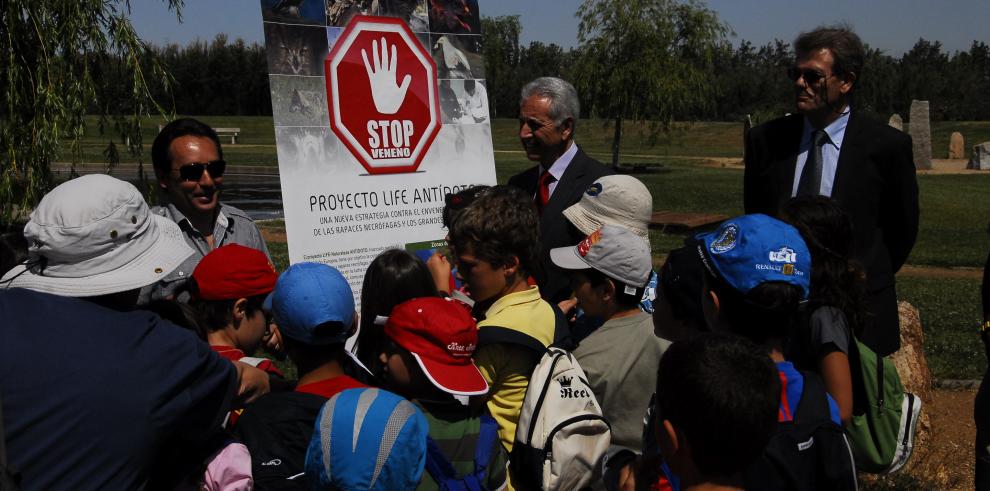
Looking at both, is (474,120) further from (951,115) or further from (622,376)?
(951,115)

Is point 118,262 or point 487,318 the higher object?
point 118,262

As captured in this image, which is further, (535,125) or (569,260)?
(535,125)

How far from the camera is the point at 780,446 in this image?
2.22 m

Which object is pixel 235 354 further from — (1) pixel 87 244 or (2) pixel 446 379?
(1) pixel 87 244

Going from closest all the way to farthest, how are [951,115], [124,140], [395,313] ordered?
[395,313] < [124,140] < [951,115]

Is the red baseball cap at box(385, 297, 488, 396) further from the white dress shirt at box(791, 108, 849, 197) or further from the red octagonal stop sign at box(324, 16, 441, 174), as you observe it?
the white dress shirt at box(791, 108, 849, 197)

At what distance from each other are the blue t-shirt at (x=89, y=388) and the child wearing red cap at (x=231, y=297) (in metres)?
0.89

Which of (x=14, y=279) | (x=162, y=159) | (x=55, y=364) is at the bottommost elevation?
(x=55, y=364)

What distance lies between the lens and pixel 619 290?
3143 millimetres

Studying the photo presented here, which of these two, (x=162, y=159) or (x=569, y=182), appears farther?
(x=569, y=182)

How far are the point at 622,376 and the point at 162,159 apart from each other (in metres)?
2.27

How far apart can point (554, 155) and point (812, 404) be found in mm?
2423

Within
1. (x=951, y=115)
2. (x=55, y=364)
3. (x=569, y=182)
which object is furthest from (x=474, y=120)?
(x=951, y=115)

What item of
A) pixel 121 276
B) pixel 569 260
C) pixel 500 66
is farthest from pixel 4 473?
pixel 500 66
